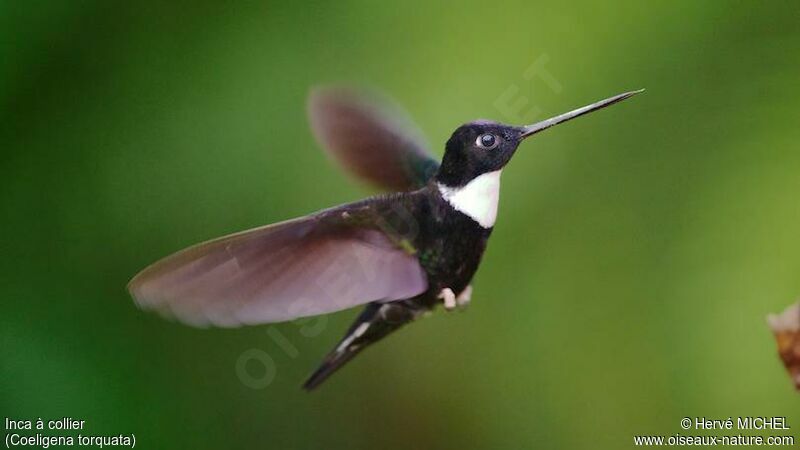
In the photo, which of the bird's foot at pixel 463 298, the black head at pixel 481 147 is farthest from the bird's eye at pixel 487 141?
the bird's foot at pixel 463 298

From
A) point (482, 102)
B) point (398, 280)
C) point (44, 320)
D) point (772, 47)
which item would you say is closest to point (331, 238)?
point (398, 280)

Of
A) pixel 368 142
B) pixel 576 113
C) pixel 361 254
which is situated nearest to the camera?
pixel 576 113

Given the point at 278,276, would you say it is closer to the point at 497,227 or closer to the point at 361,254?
the point at 361,254

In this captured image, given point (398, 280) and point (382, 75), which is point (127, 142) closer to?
point (382, 75)

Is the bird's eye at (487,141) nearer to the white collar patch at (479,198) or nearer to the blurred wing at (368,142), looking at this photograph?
the white collar patch at (479,198)

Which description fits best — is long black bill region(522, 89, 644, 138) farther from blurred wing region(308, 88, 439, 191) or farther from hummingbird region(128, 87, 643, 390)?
blurred wing region(308, 88, 439, 191)

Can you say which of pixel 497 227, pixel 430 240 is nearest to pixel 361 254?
pixel 430 240
